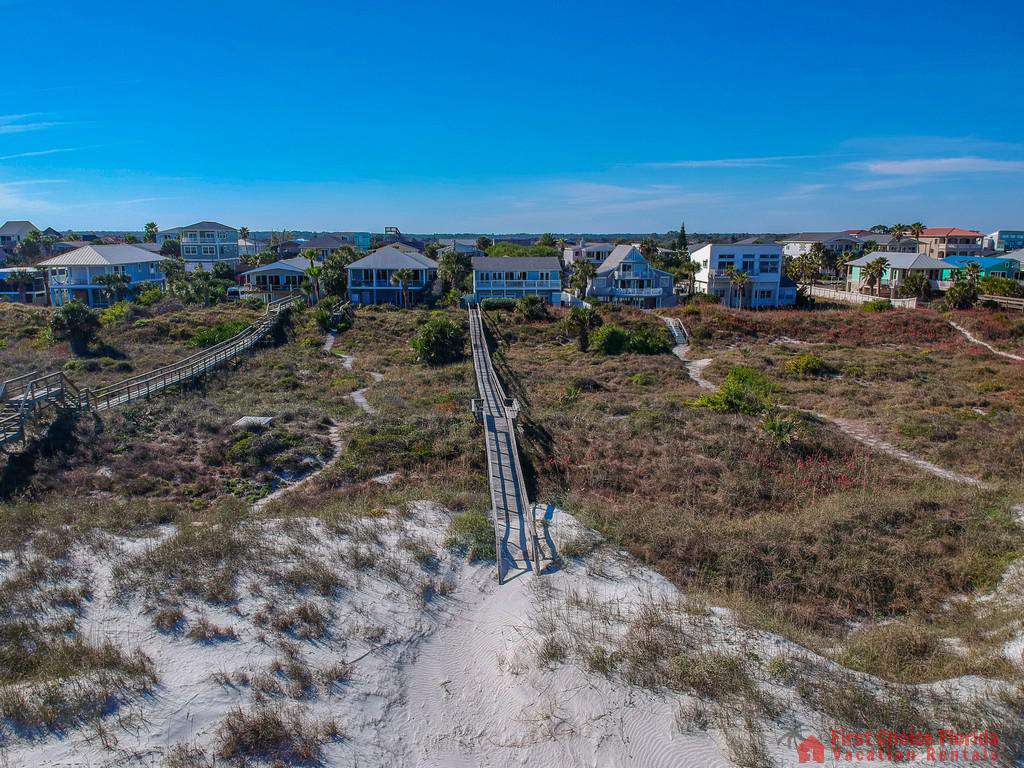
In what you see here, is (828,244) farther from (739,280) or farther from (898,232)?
(739,280)

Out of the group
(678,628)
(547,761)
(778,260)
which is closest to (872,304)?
(778,260)

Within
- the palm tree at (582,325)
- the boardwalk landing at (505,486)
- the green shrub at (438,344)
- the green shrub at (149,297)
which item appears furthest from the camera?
the green shrub at (149,297)

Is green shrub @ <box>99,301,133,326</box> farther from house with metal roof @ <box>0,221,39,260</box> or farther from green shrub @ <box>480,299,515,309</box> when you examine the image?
house with metal roof @ <box>0,221,39,260</box>

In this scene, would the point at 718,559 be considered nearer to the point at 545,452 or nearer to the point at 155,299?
the point at 545,452

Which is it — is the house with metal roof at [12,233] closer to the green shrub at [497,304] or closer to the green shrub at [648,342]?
the green shrub at [497,304]

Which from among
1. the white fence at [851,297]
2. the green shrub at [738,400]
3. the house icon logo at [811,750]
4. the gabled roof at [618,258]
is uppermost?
the gabled roof at [618,258]

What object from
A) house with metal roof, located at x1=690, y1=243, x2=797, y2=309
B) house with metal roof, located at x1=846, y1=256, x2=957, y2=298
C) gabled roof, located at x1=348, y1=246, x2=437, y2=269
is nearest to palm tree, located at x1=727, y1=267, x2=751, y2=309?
house with metal roof, located at x1=690, y1=243, x2=797, y2=309

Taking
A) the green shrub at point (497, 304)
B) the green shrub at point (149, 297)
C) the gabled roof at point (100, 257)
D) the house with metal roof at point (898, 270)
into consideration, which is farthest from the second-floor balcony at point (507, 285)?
the gabled roof at point (100, 257)
